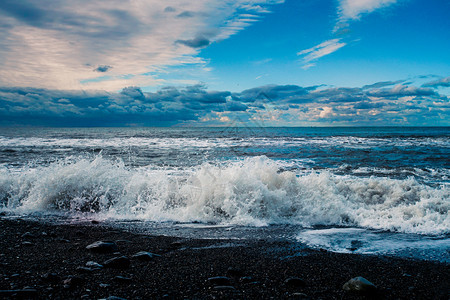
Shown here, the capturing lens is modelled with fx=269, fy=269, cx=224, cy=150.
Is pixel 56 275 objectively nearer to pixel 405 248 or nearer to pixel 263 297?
pixel 263 297

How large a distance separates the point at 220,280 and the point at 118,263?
160cm

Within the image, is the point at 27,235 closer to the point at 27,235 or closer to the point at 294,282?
the point at 27,235

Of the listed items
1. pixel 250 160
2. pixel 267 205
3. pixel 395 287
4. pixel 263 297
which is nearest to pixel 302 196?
pixel 267 205

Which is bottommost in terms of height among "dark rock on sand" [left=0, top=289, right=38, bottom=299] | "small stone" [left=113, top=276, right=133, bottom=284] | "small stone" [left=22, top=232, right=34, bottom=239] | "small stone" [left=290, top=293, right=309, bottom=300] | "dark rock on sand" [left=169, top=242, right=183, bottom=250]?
"dark rock on sand" [left=169, top=242, right=183, bottom=250]

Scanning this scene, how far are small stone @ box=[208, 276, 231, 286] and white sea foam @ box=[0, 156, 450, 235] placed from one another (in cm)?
336

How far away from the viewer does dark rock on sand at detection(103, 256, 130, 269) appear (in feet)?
13.0

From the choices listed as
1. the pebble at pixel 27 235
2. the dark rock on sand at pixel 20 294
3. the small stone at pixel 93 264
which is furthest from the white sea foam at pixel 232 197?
the dark rock on sand at pixel 20 294

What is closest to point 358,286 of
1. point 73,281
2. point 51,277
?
point 73,281

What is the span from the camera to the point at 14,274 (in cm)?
359

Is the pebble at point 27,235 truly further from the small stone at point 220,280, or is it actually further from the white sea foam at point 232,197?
the small stone at point 220,280

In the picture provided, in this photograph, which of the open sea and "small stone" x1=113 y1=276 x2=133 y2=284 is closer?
"small stone" x1=113 y1=276 x2=133 y2=284

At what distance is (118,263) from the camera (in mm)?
4020

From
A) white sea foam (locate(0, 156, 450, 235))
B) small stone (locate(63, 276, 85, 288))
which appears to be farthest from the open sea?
small stone (locate(63, 276, 85, 288))

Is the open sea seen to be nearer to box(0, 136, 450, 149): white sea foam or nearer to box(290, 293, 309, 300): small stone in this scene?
box(290, 293, 309, 300): small stone
